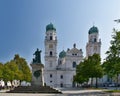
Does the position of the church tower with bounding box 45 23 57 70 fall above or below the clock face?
above

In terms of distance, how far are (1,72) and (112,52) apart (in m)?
34.1

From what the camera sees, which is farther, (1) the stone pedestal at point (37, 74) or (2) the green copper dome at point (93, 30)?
(2) the green copper dome at point (93, 30)

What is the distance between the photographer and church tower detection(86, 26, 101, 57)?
450 feet

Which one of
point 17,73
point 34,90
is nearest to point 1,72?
point 17,73

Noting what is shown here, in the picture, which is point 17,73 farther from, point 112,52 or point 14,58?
point 112,52

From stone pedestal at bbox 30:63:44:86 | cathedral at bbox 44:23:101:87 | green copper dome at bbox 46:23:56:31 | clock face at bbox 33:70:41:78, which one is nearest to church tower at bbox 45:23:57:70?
cathedral at bbox 44:23:101:87

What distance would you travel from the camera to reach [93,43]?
452ft

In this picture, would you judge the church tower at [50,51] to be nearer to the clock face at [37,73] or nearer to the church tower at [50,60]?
the church tower at [50,60]

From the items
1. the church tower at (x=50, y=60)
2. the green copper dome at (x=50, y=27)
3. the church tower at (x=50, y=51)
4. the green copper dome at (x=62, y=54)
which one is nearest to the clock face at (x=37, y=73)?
the church tower at (x=50, y=60)

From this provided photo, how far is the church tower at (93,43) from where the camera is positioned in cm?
13712

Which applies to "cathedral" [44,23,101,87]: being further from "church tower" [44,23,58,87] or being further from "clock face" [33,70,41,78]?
"clock face" [33,70,41,78]

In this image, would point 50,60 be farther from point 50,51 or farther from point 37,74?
point 37,74

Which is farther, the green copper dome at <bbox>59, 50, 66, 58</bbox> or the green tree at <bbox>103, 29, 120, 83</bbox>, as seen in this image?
the green copper dome at <bbox>59, 50, 66, 58</bbox>

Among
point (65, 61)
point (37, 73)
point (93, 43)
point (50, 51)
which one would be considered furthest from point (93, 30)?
point (37, 73)
